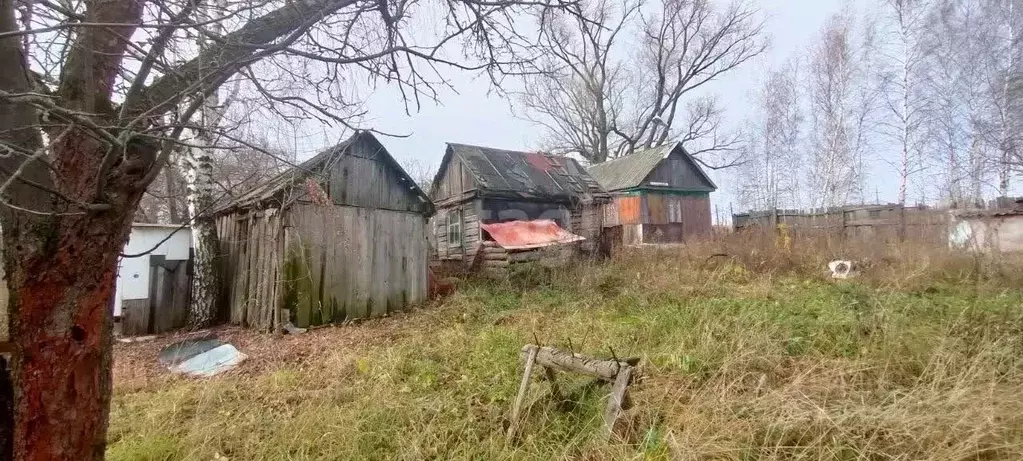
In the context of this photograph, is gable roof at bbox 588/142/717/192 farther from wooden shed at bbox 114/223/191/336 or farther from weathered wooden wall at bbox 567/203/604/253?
wooden shed at bbox 114/223/191/336

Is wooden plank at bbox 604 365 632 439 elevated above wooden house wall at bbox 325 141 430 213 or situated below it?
below

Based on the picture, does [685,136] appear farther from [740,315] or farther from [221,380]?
[221,380]

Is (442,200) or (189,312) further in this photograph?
(442,200)

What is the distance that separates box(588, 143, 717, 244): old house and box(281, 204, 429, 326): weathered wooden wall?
40.1 feet

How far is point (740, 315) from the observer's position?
4.83 meters

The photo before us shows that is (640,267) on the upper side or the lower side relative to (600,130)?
lower

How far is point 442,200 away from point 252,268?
Answer: 9162 mm

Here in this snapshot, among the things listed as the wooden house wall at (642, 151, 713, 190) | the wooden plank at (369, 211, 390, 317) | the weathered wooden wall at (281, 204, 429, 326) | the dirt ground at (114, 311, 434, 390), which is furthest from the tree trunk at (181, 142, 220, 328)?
the wooden house wall at (642, 151, 713, 190)

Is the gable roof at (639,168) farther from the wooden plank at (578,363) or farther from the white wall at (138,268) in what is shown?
the wooden plank at (578,363)

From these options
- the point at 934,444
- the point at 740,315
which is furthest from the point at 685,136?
the point at 934,444

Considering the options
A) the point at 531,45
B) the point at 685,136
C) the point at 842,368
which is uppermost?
the point at 685,136

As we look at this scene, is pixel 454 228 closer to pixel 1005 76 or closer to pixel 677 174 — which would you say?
pixel 677 174

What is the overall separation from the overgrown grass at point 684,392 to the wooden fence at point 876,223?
4621mm

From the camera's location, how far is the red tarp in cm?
1188
